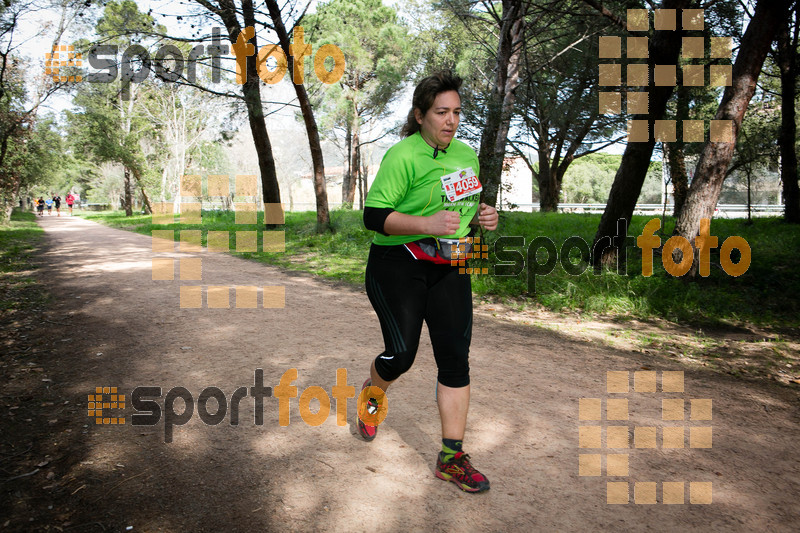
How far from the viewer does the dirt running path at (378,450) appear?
2480 millimetres

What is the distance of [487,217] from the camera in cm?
280

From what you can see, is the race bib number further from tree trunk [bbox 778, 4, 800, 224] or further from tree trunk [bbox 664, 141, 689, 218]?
tree trunk [bbox 778, 4, 800, 224]

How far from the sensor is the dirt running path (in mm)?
2480

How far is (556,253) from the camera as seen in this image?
1009cm

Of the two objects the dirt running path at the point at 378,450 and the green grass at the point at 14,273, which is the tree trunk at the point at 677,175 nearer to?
the dirt running path at the point at 378,450

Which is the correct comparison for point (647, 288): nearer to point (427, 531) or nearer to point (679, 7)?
point (679, 7)

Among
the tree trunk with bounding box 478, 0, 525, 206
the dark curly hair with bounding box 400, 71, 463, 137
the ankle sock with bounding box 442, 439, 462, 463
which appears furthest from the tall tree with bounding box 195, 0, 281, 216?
the ankle sock with bounding box 442, 439, 462, 463

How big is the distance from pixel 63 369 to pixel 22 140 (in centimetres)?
2494

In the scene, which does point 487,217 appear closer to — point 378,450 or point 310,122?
point 378,450

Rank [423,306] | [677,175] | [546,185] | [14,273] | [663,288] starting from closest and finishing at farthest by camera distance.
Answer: [423,306], [663,288], [14,273], [677,175], [546,185]

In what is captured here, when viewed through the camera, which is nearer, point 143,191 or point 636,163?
point 636,163

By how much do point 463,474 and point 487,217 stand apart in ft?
4.52

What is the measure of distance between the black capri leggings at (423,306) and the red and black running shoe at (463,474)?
406 mm

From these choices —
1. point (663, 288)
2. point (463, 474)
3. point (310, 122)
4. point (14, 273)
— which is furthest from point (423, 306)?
point (310, 122)
